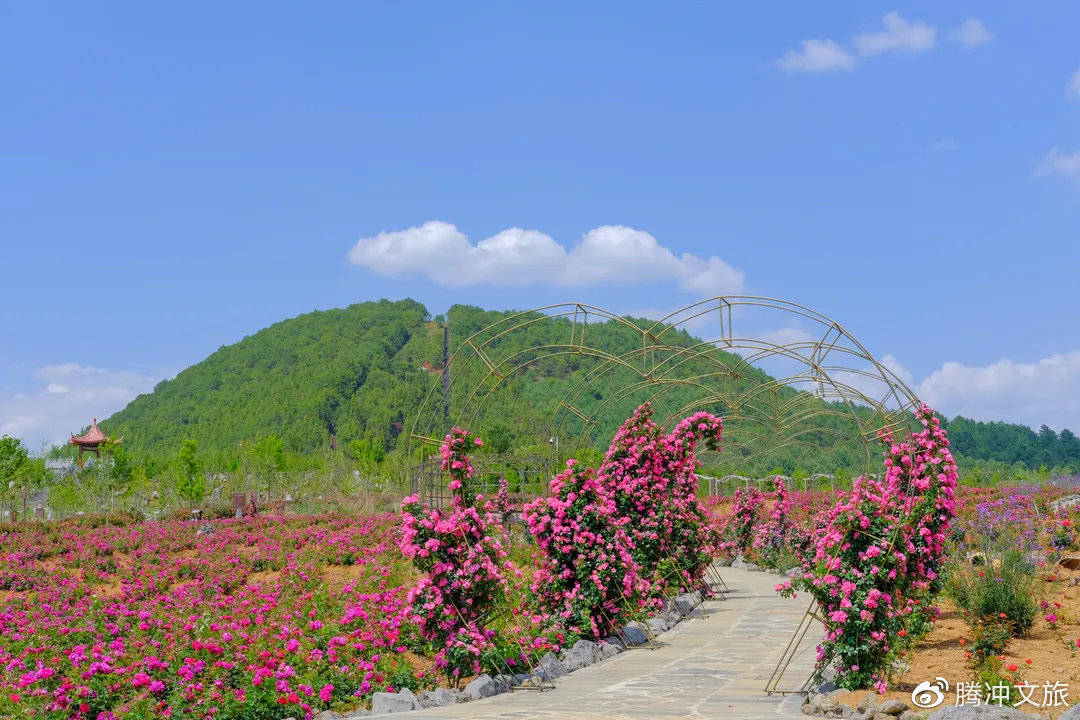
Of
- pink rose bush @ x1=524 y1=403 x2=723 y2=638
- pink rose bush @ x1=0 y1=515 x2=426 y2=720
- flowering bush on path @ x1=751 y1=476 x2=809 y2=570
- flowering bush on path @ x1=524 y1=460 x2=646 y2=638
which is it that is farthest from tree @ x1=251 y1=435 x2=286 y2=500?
flowering bush on path @ x1=524 y1=460 x2=646 y2=638

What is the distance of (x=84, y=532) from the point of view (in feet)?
66.7

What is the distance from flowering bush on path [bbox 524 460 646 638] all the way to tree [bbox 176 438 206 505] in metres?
25.5

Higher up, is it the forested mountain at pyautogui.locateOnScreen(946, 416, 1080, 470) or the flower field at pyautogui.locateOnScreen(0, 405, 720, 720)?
the forested mountain at pyautogui.locateOnScreen(946, 416, 1080, 470)

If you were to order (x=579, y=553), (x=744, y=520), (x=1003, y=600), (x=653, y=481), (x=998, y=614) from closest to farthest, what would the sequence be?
(x=998, y=614), (x=1003, y=600), (x=579, y=553), (x=653, y=481), (x=744, y=520)

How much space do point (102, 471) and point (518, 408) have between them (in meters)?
17.3

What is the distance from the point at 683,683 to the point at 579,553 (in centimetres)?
222

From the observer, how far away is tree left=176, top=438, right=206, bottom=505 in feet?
107

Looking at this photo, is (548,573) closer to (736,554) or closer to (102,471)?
(736,554)

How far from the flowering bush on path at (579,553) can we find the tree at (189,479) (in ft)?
83.8

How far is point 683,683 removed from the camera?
7238 millimetres

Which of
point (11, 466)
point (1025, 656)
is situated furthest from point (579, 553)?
point (11, 466)

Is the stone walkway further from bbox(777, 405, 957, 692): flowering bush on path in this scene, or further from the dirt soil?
the dirt soil

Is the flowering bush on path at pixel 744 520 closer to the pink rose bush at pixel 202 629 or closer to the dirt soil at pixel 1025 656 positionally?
the pink rose bush at pixel 202 629

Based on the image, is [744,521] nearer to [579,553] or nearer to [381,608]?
[579,553]
